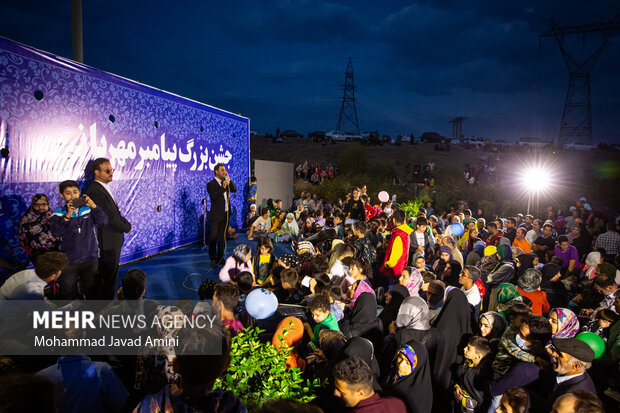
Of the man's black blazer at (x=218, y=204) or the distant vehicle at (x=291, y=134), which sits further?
the distant vehicle at (x=291, y=134)

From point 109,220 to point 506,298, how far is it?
4.88 meters

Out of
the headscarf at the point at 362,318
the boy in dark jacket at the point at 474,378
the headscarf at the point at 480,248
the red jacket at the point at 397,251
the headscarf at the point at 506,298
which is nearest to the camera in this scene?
the boy in dark jacket at the point at 474,378

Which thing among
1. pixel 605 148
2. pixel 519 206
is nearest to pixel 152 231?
pixel 519 206

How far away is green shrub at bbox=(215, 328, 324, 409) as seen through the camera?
1843 mm

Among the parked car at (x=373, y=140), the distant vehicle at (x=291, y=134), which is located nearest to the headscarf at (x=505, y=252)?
the parked car at (x=373, y=140)

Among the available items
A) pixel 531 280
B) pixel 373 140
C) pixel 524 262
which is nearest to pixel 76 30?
pixel 531 280

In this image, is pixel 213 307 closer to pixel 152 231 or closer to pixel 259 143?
pixel 152 231

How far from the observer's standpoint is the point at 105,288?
4.33 m

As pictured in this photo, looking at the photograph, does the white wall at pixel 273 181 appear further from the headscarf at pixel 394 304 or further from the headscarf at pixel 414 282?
the headscarf at pixel 394 304

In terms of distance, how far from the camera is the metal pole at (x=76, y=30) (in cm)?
640

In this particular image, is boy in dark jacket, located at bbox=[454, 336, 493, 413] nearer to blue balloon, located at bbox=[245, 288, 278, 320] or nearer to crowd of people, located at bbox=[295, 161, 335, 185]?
blue balloon, located at bbox=[245, 288, 278, 320]

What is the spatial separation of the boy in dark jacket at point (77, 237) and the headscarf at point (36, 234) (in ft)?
1.02

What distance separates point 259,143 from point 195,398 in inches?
1448

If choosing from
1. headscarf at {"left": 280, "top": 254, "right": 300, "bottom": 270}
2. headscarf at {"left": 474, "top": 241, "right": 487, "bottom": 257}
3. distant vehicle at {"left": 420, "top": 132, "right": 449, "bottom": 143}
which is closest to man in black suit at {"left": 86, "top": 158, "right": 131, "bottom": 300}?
headscarf at {"left": 280, "top": 254, "right": 300, "bottom": 270}
